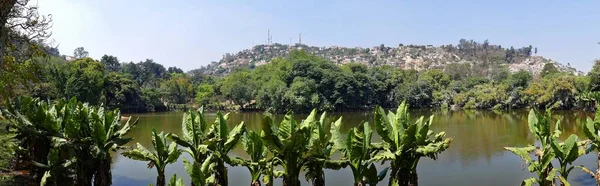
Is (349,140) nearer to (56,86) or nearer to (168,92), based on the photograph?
(56,86)

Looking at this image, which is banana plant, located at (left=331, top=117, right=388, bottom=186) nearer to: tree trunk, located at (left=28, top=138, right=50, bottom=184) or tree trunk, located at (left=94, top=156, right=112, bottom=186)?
tree trunk, located at (left=94, top=156, right=112, bottom=186)

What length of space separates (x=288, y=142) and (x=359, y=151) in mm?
1615

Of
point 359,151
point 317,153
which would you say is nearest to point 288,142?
point 317,153

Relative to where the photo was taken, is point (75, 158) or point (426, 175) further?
point (426, 175)

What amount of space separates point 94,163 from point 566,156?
36.4 feet

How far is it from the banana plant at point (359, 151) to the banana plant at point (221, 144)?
2375 mm

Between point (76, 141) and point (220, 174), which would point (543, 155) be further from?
point (76, 141)

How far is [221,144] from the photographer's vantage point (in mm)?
11281

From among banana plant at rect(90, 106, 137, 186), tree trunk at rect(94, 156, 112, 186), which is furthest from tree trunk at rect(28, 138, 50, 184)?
tree trunk at rect(94, 156, 112, 186)

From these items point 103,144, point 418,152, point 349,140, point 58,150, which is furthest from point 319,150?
point 58,150

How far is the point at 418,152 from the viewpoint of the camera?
34.1 feet

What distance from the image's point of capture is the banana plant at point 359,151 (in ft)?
34.2

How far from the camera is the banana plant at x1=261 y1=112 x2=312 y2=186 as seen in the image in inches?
399

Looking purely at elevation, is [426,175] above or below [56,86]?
below
